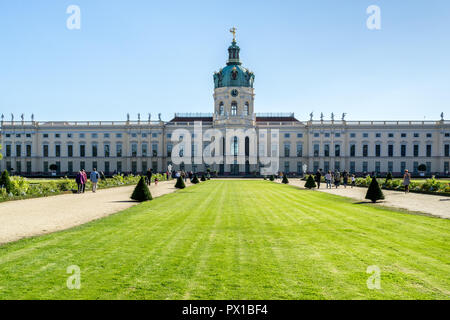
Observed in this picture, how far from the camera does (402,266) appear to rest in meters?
A: 6.70

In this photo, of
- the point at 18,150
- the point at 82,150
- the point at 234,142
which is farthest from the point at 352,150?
the point at 18,150

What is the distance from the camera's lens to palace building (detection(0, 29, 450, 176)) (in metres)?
75.8

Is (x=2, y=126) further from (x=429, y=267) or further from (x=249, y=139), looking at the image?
(x=429, y=267)

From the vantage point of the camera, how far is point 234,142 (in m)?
75.2

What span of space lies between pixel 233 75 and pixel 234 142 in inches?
564

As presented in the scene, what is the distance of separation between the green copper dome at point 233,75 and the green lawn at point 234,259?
2673 inches

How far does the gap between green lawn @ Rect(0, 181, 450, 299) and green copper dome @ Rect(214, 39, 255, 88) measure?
67.9 meters

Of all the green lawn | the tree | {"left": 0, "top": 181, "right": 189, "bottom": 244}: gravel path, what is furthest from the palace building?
the green lawn

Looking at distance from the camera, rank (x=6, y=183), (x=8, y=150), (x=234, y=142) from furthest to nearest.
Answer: (x=8, y=150)
(x=234, y=142)
(x=6, y=183)

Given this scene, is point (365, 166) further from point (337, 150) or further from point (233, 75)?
point (233, 75)

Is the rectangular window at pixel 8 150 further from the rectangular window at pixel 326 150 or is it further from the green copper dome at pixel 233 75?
the rectangular window at pixel 326 150

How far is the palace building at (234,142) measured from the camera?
249ft

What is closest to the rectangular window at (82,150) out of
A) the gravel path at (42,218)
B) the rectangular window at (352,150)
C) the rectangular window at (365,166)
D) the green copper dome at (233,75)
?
the green copper dome at (233,75)

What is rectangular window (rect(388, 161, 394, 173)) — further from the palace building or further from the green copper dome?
the green copper dome
